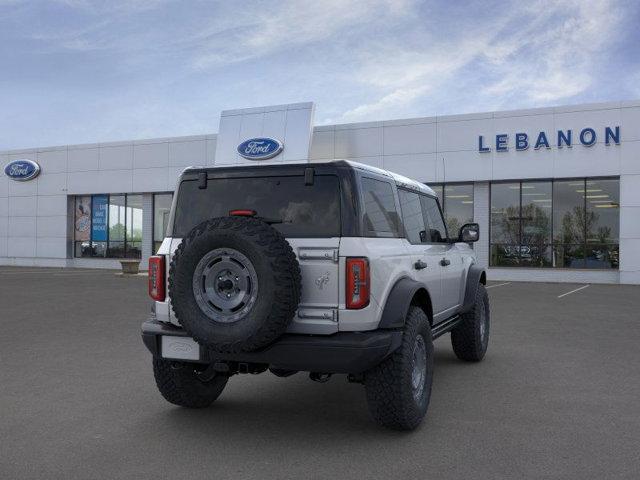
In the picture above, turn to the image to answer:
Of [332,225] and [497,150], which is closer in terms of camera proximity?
[332,225]

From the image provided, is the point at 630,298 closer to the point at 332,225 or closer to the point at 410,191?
the point at 410,191

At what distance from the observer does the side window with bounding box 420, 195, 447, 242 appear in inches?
242

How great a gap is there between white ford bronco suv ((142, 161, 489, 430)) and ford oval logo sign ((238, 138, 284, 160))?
71.2ft

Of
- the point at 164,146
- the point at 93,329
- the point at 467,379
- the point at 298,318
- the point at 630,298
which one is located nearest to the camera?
the point at 298,318

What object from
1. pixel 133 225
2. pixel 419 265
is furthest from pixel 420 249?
pixel 133 225

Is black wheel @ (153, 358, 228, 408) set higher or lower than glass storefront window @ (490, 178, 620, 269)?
lower

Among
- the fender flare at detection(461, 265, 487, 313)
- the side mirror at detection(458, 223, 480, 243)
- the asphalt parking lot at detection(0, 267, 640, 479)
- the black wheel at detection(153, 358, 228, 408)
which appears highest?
the side mirror at detection(458, 223, 480, 243)

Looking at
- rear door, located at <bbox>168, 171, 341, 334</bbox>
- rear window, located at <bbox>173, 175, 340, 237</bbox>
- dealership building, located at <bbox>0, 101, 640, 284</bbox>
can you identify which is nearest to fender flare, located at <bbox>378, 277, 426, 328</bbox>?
rear door, located at <bbox>168, 171, 341, 334</bbox>

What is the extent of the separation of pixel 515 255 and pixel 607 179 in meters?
4.26

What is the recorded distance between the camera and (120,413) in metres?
5.13

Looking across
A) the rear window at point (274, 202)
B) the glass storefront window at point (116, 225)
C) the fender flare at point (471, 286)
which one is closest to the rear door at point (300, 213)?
the rear window at point (274, 202)

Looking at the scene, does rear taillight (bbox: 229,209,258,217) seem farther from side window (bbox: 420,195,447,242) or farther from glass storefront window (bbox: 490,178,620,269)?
glass storefront window (bbox: 490,178,620,269)

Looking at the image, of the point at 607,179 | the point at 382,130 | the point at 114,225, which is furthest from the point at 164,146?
the point at 607,179

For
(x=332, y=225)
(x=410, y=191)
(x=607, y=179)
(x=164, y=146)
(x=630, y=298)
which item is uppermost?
(x=164, y=146)
